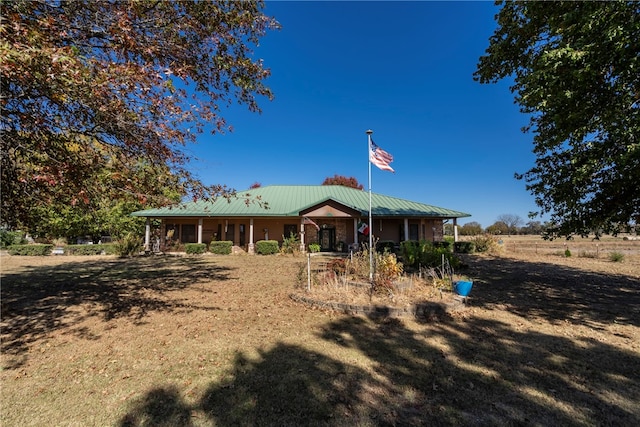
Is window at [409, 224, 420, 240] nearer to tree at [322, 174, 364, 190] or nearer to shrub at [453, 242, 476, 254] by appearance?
shrub at [453, 242, 476, 254]

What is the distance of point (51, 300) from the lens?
802 cm

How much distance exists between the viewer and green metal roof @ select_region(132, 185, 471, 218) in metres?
23.1

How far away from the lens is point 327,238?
25.1 m

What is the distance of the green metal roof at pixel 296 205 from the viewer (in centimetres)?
2306

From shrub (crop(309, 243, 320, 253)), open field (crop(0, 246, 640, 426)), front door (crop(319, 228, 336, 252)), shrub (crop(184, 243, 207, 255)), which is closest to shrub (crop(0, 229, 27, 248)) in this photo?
shrub (crop(184, 243, 207, 255))

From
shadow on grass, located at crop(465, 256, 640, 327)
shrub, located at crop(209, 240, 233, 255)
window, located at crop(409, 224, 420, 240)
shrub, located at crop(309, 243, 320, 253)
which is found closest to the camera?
shadow on grass, located at crop(465, 256, 640, 327)

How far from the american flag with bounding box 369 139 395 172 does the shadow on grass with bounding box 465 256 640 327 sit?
174 inches

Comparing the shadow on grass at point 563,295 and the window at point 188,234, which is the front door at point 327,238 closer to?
the window at point 188,234

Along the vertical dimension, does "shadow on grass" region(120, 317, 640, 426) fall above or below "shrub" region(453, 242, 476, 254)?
below

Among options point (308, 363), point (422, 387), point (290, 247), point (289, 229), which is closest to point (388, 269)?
point (308, 363)

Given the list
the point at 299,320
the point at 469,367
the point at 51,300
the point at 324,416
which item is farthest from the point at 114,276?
the point at 469,367

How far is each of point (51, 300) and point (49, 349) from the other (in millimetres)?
4073

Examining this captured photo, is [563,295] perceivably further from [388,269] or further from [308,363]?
[308,363]

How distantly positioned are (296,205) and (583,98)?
20232 millimetres
